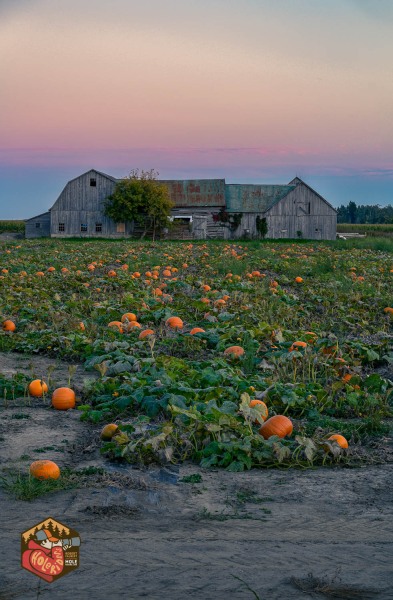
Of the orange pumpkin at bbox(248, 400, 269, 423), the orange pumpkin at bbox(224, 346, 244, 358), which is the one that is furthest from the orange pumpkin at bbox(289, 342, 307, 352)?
the orange pumpkin at bbox(248, 400, 269, 423)

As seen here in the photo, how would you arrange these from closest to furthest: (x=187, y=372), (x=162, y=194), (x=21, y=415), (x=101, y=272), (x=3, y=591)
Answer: (x=3, y=591) < (x=21, y=415) < (x=187, y=372) < (x=101, y=272) < (x=162, y=194)

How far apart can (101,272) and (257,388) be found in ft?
38.9

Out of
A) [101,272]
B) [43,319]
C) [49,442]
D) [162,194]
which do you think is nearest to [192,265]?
[101,272]

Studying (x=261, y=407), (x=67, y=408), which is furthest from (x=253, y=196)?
(x=261, y=407)

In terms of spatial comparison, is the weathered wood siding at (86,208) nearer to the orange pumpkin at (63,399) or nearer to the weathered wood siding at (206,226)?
the weathered wood siding at (206,226)

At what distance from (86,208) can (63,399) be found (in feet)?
156

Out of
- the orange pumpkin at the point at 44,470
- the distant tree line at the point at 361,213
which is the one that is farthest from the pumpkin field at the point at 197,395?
the distant tree line at the point at 361,213

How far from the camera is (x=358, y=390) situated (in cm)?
702

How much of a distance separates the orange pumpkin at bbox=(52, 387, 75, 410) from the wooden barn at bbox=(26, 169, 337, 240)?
153 ft

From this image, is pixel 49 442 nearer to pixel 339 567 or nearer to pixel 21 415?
pixel 21 415

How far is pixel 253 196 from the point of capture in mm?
54469

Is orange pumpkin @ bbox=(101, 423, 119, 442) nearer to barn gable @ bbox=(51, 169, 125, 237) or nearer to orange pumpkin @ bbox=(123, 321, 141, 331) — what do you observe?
orange pumpkin @ bbox=(123, 321, 141, 331)

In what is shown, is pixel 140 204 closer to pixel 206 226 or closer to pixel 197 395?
pixel 206 226

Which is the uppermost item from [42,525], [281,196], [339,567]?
[281,196]
